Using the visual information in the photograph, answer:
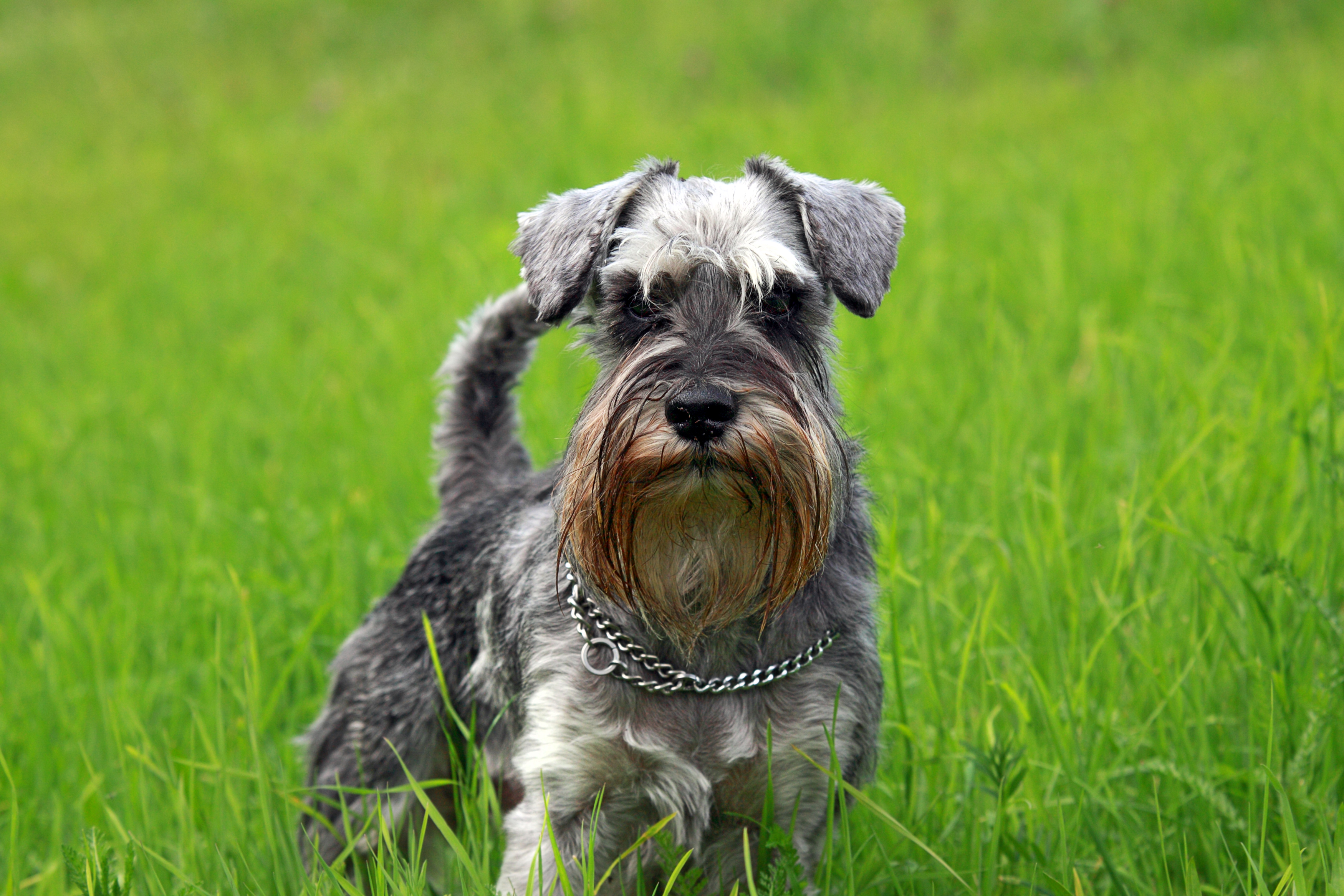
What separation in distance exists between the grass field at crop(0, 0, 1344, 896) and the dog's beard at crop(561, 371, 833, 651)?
651 millimetres

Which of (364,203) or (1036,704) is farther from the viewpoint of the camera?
(364,203)

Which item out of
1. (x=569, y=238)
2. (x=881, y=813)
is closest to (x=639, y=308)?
(x=569, y=238)

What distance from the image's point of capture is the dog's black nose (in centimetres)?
252

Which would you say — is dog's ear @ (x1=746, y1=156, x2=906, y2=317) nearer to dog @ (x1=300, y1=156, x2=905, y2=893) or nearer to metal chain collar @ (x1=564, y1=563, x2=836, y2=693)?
dog @ (x1=300, y1=156, x2=905, y2=893)

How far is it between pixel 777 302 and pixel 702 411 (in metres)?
0.53

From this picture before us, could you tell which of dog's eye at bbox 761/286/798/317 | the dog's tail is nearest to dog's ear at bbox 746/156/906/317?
dog's eye at bbox 761/286/798/317

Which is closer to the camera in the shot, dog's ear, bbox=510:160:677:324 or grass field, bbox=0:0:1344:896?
dog's ear, bbox=510:160:677:324

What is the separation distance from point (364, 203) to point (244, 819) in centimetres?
839

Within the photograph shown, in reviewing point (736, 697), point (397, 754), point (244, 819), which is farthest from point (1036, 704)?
point (244, 819)

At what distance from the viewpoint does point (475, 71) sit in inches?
578

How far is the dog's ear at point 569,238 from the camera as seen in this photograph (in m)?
2.88

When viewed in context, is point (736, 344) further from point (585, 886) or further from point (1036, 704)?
point (1036, 704)

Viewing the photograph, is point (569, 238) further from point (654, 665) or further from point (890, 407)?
point (890, 407)

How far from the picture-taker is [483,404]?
3.96 m
